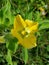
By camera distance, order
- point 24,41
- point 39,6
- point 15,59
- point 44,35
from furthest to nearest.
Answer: point 39,6, point 44,35, point 15,59, point 24,41

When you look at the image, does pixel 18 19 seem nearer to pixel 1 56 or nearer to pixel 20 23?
pixel 20 23

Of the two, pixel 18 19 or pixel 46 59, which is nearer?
pixel 18 19

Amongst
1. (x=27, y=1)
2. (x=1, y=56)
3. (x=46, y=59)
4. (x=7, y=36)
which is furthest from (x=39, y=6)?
(x=7, y=36)

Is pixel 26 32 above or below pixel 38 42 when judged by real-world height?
below

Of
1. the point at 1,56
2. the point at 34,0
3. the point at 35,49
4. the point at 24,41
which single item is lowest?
the point at 24,41

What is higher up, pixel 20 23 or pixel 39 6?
pixel 39 6

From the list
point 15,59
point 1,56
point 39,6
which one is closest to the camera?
point 1,56

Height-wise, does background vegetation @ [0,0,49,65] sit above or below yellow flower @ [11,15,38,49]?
above

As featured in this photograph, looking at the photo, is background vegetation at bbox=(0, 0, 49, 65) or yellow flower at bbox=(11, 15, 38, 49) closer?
yellow flower at bbox=(11, 15, 38, 49)

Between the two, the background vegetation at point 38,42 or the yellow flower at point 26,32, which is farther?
the background vegetation at point 38,42

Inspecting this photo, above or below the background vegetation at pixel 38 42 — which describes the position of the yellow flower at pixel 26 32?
below

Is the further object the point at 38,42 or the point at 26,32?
the point at 38,42
